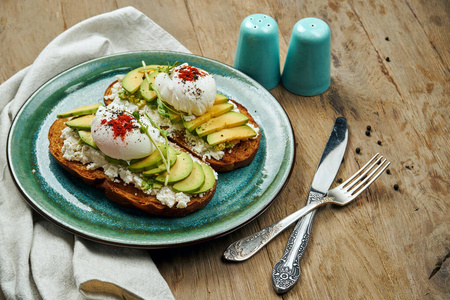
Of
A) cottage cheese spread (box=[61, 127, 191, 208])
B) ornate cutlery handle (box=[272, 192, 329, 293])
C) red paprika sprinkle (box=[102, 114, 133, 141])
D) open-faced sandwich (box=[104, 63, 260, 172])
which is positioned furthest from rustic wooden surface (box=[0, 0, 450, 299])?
red paprika sprinkle (box=[102, 114, 133, 141])

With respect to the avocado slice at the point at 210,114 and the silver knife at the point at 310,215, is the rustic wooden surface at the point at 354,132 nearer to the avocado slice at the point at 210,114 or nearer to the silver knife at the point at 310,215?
the silver knife at the point at 310,215

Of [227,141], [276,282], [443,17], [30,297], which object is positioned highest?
[443,17]

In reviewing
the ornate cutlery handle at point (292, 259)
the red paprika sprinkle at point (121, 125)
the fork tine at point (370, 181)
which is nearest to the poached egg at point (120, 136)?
the red paprika sprinkle at point (121, 125)

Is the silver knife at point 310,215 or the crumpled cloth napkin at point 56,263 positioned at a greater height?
the silver knife at point 310,215

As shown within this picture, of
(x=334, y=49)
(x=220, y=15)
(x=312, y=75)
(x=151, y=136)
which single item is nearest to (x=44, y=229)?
(x=151, y=136)

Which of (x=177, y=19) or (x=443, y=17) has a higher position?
(x=443, y=17)

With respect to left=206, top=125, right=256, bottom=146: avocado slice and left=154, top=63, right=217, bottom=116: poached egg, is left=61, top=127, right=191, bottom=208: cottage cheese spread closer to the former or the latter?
left=206, top=125, right=256, bottom=146: avocado slice

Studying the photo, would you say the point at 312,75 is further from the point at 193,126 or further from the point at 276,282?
the point at 276,282
